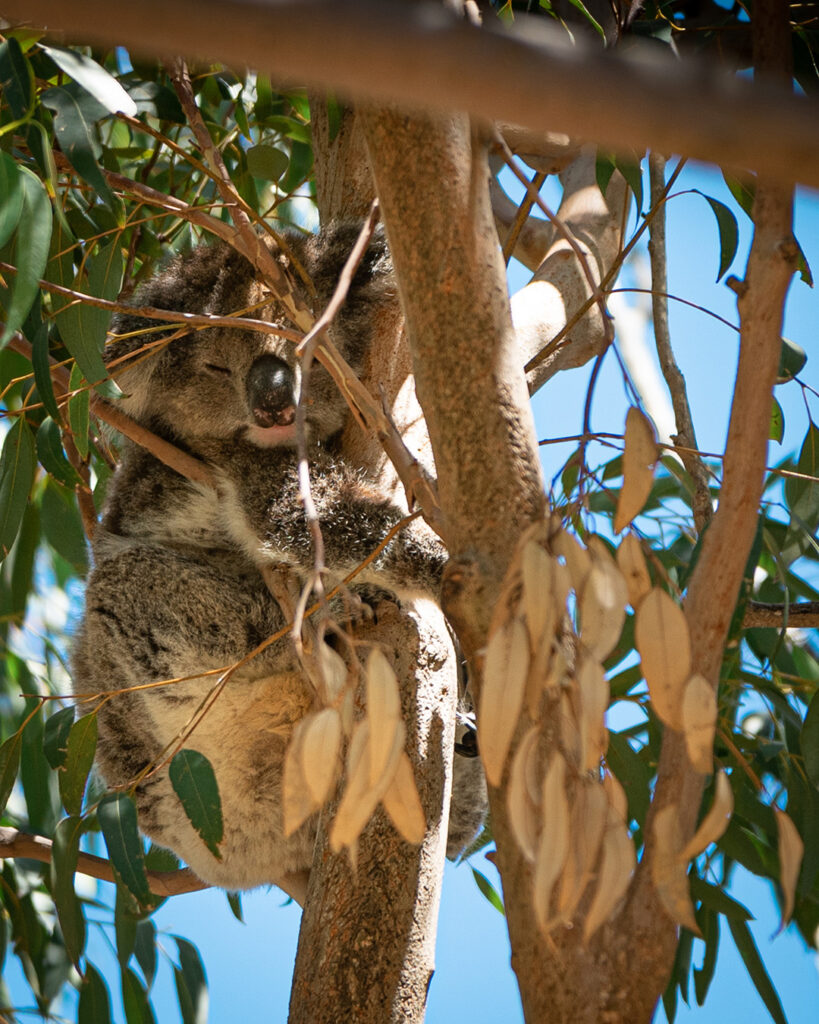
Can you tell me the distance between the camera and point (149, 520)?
2.54 m

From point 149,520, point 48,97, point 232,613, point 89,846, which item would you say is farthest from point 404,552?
point 89,846

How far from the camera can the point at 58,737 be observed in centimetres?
208

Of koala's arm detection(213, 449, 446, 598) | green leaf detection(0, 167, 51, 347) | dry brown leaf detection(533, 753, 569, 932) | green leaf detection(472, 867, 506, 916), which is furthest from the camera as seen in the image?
green leaf detection(472, 867, 506, 916)

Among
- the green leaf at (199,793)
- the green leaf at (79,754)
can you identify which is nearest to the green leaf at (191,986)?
the green leaf at (79,754)

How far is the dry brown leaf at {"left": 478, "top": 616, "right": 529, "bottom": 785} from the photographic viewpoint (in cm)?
86

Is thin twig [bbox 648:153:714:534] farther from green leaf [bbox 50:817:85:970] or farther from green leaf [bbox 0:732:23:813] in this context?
green leaf [bbox 0:732:23:813]

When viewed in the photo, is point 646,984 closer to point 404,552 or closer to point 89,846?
point 404,552

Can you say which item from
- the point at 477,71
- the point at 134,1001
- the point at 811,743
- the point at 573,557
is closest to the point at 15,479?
the point at 134,1001

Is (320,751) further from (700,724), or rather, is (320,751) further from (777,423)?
(777,423)

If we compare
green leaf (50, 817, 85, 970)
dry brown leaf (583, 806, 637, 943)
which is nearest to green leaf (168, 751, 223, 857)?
green leaf (50, 817, 85, 970)

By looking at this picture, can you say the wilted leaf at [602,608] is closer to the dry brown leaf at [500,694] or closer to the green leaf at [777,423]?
the dry brown leaf at [500,694]

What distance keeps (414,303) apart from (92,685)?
1721mm

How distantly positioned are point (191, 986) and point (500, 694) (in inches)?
84.4

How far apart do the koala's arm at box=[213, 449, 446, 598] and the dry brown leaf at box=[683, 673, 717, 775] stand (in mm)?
1097
